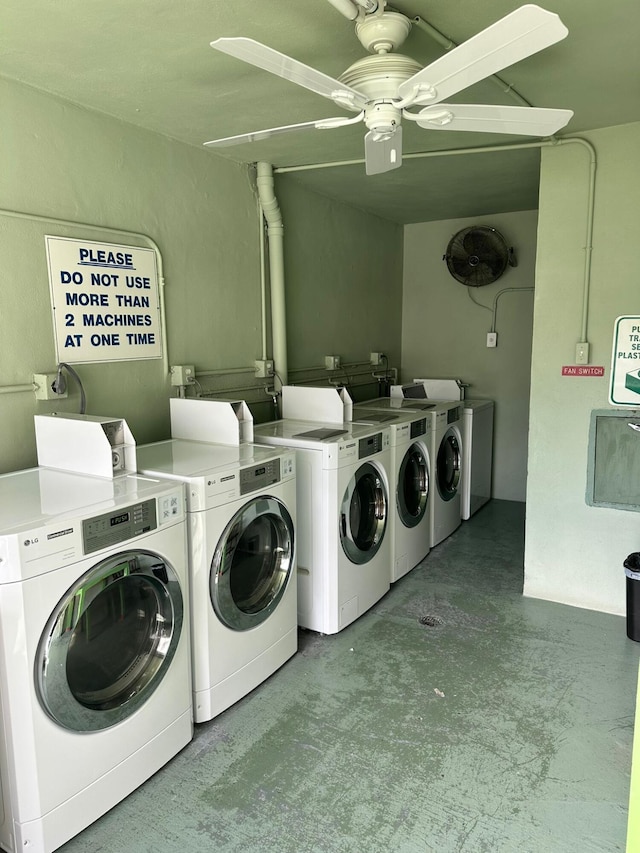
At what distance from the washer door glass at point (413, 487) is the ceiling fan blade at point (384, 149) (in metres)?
1.91

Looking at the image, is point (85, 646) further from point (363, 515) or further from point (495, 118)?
point (495, 118)

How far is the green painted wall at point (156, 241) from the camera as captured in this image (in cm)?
233

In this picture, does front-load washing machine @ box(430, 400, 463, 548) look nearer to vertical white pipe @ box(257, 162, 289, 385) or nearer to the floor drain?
the floor drain

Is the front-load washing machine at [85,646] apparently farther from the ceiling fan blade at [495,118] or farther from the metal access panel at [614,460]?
the metal access panel at [614,460]

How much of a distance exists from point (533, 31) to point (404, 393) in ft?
12.3

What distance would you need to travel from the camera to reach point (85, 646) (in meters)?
1.78

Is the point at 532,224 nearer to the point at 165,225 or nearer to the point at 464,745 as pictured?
the point at 165,225

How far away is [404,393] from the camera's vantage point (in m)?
4.93

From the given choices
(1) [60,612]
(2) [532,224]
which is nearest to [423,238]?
(2) [532,224]

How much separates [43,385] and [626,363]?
2.79m

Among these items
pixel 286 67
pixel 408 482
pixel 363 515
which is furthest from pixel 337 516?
pixel 286 67

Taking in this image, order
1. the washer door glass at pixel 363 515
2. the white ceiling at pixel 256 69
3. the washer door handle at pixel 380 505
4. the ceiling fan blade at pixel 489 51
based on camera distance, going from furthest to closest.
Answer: the washer door handle at pixel 380 505
the washer door glass at pixel 363 515
the white ceiling at pixel 256 69
the ceiling fan blade at pixel 489 51

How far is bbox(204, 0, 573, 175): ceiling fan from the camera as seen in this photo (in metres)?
1.29

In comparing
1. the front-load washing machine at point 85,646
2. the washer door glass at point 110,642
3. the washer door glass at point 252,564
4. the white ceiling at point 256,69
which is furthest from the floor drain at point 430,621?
the white ceiling at point 256,69
